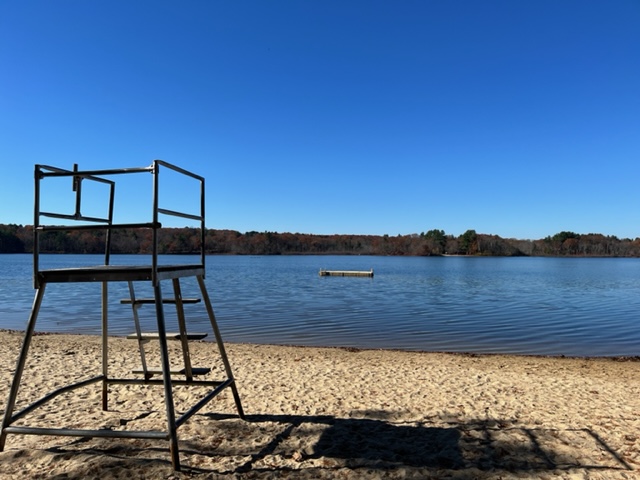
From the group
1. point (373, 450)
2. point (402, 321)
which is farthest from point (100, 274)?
point (402, 321)

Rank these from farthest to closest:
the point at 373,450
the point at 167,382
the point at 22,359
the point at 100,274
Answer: the point at 373,450, the point at 22,359, the point at 100,274, the point at 167,382

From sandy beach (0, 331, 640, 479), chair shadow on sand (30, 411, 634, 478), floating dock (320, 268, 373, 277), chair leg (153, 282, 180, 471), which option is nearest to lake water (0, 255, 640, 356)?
sandy beach (0, 331, 640, 479)

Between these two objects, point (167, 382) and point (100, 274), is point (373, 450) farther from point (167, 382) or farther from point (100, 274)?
point (100, 274)

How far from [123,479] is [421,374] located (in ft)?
19.5

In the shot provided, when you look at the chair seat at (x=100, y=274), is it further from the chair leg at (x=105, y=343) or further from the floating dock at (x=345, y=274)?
the floating dock at (x=345, y=274)

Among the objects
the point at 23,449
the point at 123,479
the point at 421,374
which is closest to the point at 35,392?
the point at 23,449

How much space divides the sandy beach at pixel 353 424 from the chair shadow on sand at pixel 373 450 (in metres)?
0.01

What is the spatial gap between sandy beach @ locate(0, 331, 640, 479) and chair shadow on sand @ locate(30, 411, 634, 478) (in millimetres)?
12

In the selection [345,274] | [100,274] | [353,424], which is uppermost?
[100,274]

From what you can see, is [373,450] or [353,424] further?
[353,424]

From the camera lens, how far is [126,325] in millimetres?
17516

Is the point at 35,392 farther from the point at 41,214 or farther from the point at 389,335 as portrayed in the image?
the point at 389,335

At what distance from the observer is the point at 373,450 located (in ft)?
14.6

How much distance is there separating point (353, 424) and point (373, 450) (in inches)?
35.4
